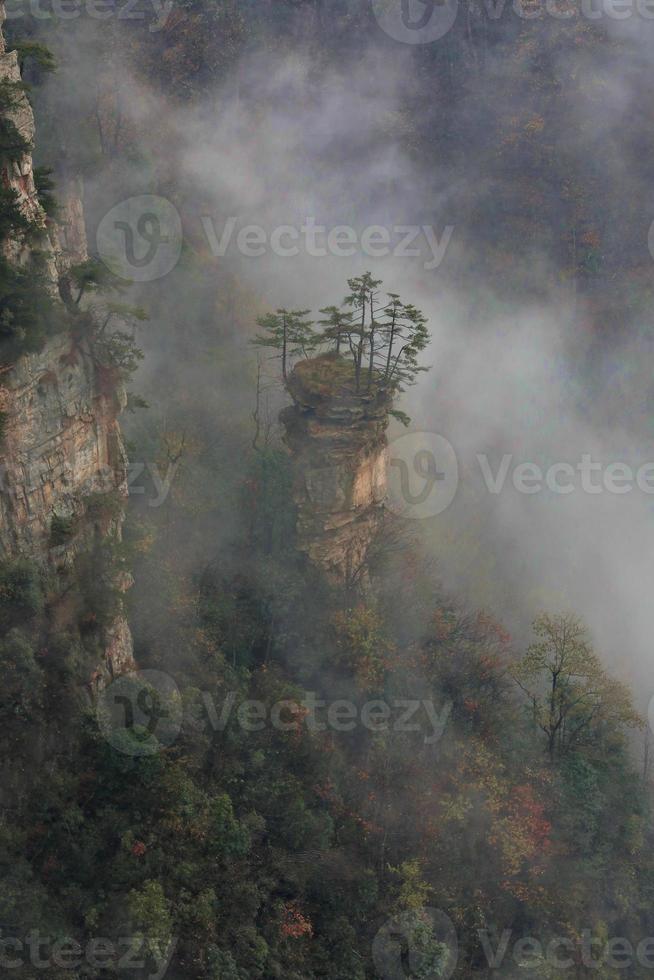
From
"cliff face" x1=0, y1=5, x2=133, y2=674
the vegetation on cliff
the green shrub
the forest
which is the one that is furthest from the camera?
the vegetation on cliff

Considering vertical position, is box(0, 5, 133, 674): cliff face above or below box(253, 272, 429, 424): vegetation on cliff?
below

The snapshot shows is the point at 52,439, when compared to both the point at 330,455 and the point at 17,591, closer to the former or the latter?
the point at 17,591

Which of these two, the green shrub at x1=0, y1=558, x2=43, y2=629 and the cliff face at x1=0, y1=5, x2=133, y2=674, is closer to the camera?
the green shrub at x1=0, y1=558, x2=43, y2=629

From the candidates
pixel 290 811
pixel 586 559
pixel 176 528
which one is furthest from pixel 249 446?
pixel 586 559

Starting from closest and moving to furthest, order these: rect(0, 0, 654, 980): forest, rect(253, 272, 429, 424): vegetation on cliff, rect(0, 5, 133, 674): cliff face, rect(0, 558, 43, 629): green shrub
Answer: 1. rect(0, 558, 43, 629): green shrub
2. rect(0, 5, 133, 674): cliff face
3. rect(0, 0, 654, 980): forest
4. rect(253, 272, 429, 424): vegetation on cliff

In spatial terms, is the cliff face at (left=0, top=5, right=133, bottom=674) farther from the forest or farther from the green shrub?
the green shrub

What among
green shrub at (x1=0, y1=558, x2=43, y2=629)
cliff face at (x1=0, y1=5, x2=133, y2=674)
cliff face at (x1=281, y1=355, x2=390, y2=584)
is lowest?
green shrub at (x1=0, y1=558, x2=43, y2=629)

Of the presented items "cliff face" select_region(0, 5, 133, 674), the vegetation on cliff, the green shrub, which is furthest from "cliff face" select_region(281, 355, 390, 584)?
the green shrub

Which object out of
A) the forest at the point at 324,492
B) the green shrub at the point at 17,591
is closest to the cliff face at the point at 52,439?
the forest at the point at 324,492
